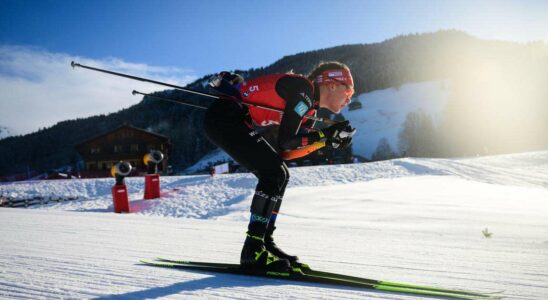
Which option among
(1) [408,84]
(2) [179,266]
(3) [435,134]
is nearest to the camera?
(2) [179,266]

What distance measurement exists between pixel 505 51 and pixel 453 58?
1119 centimetres

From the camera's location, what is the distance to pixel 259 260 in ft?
8.11

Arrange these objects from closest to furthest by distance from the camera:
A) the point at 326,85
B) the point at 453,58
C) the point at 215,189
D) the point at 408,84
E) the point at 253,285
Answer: the point at 253,285, the point at 326,85, the point at 215,189, the point at 408,84, the point at 453,58

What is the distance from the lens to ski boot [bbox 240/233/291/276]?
7.86 feet

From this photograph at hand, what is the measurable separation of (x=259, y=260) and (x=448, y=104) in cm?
7121

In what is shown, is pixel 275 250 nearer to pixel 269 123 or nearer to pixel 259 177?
pixel 259 177

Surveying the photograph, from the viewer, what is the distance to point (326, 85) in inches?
114

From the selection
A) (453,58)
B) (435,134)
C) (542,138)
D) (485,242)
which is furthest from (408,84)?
(485,242)

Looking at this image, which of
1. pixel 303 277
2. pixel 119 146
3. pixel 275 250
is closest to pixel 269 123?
pixel 275 250

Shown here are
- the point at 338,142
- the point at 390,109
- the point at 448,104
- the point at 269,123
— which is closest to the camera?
the point at 338,142

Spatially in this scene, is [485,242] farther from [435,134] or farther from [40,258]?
[435,134]

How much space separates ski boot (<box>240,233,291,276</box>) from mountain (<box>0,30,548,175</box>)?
47.8 m

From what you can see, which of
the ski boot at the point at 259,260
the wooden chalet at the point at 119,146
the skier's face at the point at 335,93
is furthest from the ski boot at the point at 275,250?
the wooden chalet at the point at 119,146

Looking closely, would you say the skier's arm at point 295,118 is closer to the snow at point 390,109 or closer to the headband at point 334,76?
the headband at point 334,76
